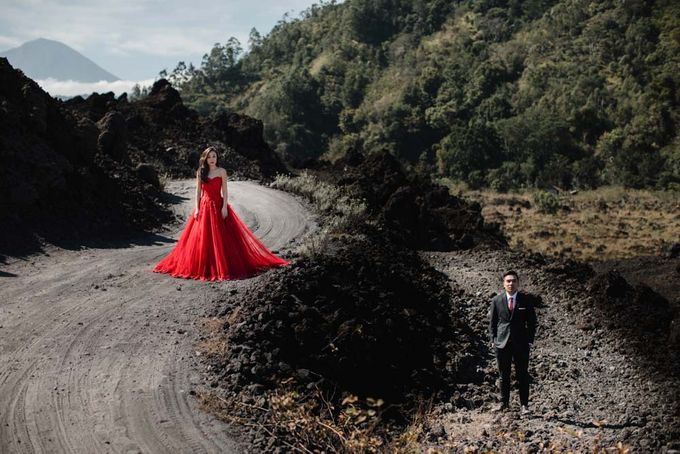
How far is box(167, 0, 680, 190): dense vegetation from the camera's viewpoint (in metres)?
52.9

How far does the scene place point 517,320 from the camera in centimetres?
775

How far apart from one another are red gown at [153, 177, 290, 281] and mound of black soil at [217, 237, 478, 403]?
67 cm

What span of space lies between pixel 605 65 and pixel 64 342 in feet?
209

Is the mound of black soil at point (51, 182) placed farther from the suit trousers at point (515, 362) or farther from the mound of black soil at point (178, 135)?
the suit trousers at point (515, 362)

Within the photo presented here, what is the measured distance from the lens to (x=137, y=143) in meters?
26.3

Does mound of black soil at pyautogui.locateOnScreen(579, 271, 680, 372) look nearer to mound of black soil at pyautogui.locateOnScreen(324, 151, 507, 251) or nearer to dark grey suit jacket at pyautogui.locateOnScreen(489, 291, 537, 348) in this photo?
dark grey suit jacket at pyautogui.locateOnScreen(489, 291, 537, 348)

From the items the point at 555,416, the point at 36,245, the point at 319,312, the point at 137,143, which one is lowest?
the point at 555,416

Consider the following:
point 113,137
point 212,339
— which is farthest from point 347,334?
point 113,137

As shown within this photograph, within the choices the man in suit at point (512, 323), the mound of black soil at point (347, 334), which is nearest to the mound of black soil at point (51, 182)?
the mound of black soil at point (347, 334)

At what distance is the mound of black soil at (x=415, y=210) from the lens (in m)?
19.2

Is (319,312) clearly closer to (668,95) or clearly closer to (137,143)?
(137,143)

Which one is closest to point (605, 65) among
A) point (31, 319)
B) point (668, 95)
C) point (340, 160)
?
point (668, 95)

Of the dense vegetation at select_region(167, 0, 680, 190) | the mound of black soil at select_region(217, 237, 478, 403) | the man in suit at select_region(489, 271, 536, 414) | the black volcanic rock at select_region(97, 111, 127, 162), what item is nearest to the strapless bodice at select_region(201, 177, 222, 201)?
the mound of black soil at select_region(217, 237, 478, 403)

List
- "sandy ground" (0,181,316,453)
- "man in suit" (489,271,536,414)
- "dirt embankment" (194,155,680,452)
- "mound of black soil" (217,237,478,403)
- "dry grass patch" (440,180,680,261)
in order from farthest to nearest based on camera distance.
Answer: "dry grass patch" (440,180,680,261), "mound of black soil" (217,237,478,403), "man in suit" (489,271,536,414), "dirt embankment" (194,155,680,452), "sandy ground" (0,181,316,453)
